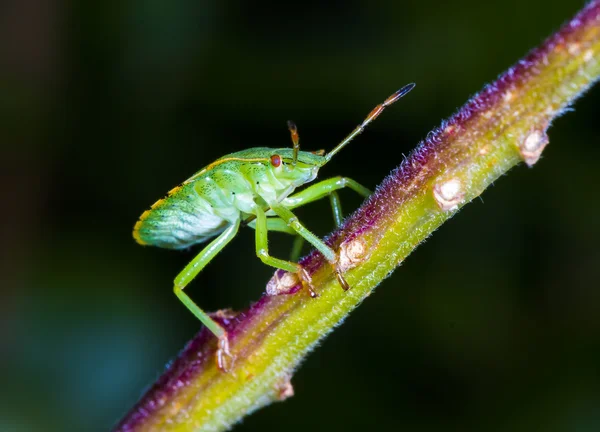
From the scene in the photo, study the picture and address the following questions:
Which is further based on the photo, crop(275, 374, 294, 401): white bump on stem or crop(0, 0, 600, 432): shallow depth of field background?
crop(0, 0, 600, 432): shallow depth of field background

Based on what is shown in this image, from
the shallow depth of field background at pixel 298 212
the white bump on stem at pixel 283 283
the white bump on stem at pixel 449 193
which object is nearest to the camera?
the white bump on stem at pixel 449 193

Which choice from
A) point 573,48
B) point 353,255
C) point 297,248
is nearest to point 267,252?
point 297,248

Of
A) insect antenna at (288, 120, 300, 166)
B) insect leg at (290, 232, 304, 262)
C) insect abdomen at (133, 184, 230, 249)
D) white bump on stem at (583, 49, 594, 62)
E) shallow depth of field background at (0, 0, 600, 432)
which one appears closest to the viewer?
white bump on stem at (583, 49, 594, 62)

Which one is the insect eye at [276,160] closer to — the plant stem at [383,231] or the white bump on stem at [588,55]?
the plant stem at [383,231]

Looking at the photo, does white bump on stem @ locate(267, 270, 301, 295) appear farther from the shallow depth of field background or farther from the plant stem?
the shallow depth of field background

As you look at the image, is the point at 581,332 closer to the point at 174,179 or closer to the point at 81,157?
the point at 174,179

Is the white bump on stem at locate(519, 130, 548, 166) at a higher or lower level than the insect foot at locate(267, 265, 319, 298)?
higher

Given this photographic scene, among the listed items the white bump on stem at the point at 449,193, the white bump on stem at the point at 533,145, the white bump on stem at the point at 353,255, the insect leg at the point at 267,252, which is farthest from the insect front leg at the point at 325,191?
the white bump on stem at the point at 533,145

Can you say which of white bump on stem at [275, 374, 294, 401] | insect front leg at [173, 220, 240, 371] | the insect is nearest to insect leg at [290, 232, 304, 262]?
the insect

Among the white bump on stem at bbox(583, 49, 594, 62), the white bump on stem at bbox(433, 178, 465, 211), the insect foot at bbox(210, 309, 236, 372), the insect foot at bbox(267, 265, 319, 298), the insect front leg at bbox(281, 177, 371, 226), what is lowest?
the insect foot at bbox(210, 309, 236, 372)

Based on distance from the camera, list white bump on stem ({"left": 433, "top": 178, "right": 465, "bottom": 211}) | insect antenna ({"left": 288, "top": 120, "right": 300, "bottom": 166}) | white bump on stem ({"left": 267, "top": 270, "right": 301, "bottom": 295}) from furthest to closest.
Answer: insect antenna ({"left": 288, "top": 120, "right": 300, "bottom": 166}) → white bump on stem ({"left": 267, "top": 270, "right": 301, "bottom": 295}) → white bump on stem ({"left": 433, "top": 178, "right": 465, "bottom": 211})
